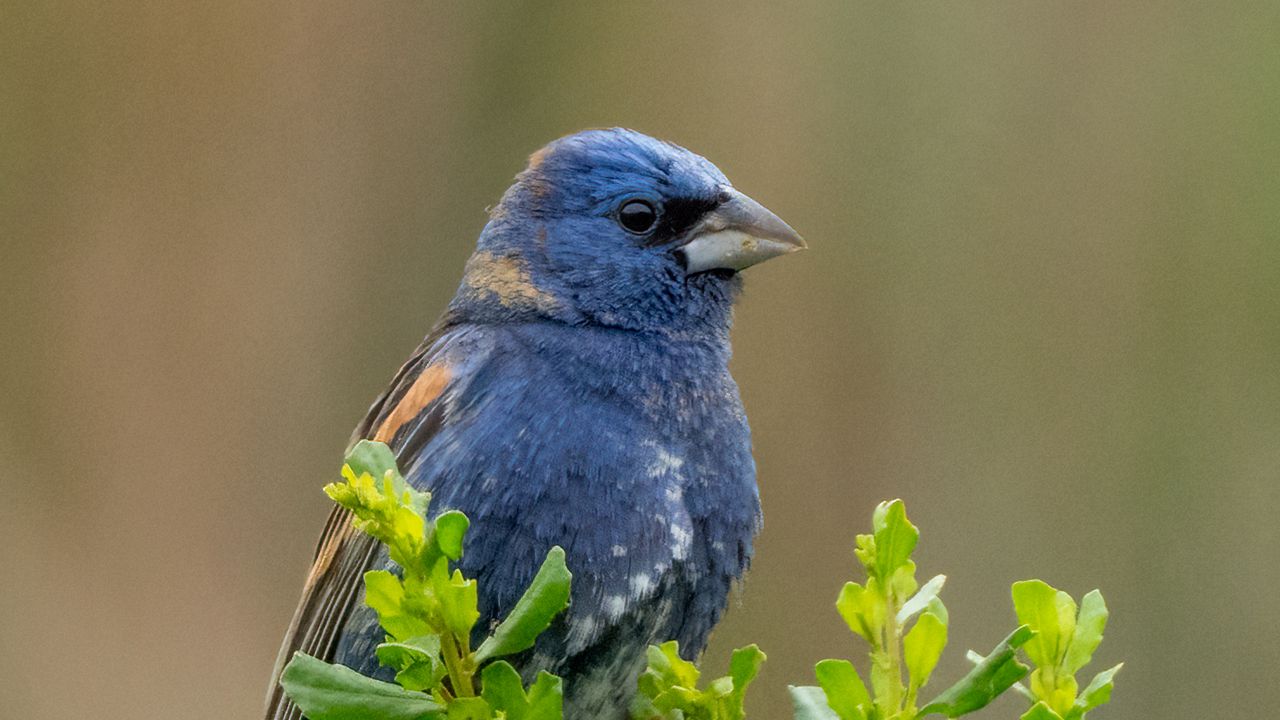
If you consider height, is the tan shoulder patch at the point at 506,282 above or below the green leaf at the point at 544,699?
above

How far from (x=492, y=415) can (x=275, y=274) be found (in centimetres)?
250

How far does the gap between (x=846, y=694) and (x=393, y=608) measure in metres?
0.44

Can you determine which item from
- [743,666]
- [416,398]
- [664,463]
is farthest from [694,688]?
[416,398]

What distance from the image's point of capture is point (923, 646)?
1540 mm

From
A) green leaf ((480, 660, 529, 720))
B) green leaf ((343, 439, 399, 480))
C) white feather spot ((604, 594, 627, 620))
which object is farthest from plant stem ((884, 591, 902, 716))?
white feather spot ((604, 594, 627, 620))

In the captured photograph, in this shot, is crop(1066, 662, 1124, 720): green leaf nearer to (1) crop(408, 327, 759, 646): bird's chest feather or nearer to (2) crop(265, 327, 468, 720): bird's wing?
(1) crop(408, 327, 759, 646): bird's chest feather

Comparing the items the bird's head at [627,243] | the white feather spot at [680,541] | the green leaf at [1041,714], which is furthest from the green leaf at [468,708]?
the bird's head at [627,243]

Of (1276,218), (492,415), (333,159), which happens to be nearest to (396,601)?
(492,415)

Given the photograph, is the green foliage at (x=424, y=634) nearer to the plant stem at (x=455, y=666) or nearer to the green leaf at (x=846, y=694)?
the plant stem at (x=455, y=666)

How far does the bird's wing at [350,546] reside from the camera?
2.83 m

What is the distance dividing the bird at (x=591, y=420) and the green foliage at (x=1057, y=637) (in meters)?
1.01

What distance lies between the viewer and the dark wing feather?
283 centimetres

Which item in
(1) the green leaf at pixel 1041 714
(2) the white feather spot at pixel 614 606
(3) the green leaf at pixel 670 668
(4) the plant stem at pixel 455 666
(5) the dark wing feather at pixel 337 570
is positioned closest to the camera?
(1) the green leaf at pixel 1041 714

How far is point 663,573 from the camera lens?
257cm
